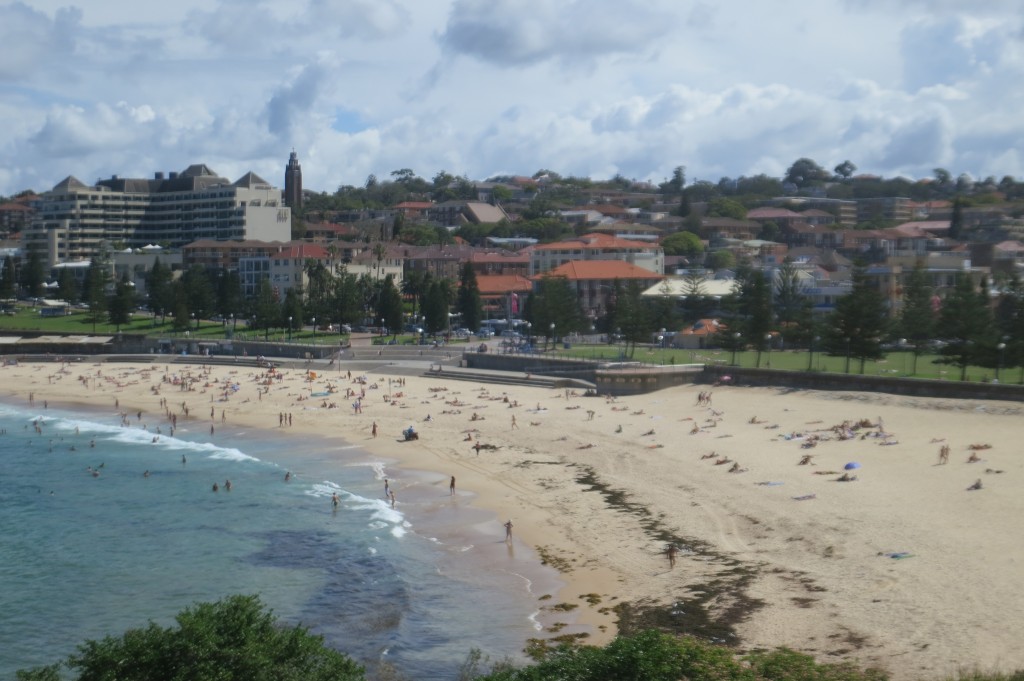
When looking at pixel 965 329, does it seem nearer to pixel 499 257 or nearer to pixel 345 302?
pixel 345 302

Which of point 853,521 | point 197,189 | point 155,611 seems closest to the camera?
point 155,611

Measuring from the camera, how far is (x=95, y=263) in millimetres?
89500

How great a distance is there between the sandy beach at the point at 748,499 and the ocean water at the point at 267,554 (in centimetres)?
142

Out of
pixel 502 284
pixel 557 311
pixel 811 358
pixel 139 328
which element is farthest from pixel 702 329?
pixel 139 328

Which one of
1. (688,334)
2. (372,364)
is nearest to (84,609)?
(372,364)

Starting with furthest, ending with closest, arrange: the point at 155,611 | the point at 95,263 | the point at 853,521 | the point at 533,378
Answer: the point at 95,263 → the point at 533,378 → the point at 853,521 → the point at 155,611

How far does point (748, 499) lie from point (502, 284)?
58683 millimetres

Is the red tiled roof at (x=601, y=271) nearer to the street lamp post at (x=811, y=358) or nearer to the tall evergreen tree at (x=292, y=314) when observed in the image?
the tall evergreen tree at (x=292, y=314)

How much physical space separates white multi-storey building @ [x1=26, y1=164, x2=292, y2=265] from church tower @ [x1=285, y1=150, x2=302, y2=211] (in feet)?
64.7

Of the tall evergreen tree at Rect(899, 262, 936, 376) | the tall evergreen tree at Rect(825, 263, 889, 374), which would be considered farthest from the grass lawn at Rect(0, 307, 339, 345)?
the tall evergreen tree at Rect(899, 262, 936, 376)

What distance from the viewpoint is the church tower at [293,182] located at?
A: 13862cm

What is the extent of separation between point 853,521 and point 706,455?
8.24 meters

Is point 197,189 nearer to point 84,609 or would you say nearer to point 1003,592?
point 84,609

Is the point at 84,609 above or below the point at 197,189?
below
